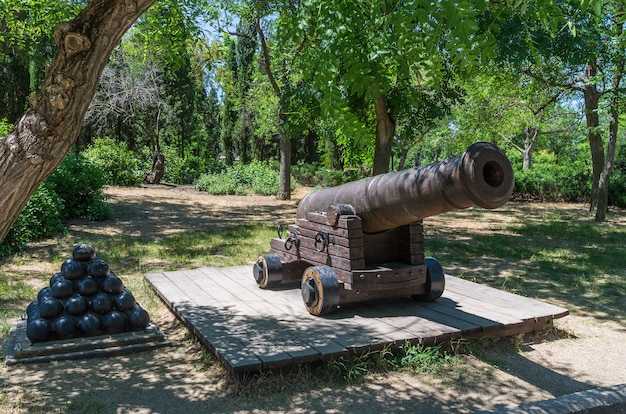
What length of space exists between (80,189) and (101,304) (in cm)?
762

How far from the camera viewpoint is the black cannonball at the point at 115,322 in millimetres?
4727

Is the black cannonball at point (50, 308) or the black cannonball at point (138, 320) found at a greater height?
the black cannonball at point (50, 308)

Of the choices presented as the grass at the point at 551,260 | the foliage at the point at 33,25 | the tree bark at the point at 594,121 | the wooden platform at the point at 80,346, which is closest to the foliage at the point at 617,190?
the tree bark at the point at 594,121

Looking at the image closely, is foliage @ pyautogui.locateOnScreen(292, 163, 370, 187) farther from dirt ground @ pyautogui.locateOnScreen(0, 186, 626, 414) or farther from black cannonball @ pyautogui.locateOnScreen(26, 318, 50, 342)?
black cannonball @ pyautogui.locateOnScreen(26, 318, 50, 342)

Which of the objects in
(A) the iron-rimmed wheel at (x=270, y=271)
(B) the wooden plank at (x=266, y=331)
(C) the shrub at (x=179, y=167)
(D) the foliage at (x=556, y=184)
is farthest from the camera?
(C) the shrub at (x=179, y=167)

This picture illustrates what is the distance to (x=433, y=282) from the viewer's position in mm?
5246

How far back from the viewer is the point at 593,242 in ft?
35.6

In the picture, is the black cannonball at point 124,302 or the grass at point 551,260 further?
the grass at point 551,260

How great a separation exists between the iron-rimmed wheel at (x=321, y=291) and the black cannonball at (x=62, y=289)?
1975 millimetres

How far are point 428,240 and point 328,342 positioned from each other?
6.85 metres

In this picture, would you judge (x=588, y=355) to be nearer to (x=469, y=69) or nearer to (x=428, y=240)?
(x=469, y=69)

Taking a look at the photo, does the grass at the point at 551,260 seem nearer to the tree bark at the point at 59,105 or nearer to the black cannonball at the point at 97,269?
the black cannonball at the point at 97,269

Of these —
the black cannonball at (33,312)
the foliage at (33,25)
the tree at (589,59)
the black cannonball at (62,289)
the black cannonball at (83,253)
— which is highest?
the foliage at (33,25)

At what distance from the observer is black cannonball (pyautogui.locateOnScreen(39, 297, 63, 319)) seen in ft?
14.9
